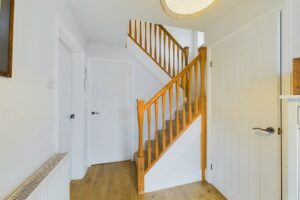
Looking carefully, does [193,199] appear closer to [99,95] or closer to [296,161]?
[296,161]

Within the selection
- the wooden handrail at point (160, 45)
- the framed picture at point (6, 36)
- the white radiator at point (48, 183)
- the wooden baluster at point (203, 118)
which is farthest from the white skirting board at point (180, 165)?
the framed picture at point (6, 36)

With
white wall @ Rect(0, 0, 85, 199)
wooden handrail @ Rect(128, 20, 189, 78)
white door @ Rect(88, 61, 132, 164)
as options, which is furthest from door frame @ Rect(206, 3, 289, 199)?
white wall @ Rect(0, 0, 85, 199)

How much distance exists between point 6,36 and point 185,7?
98cm

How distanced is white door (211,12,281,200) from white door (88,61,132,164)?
1.58 m

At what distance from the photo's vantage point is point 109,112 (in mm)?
2734

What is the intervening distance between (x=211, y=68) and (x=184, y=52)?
143cm

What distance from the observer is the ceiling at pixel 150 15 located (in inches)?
58.7

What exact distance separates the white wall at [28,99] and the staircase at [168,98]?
1010mm

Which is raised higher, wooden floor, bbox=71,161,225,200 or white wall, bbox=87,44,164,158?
white wall, bbox=87,44,164,158

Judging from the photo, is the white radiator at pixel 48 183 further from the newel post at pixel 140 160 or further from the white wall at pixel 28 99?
the newel post at pixel 140 160

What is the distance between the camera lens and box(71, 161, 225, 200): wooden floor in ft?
5.92

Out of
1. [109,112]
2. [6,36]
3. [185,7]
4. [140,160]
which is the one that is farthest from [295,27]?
[109,112]

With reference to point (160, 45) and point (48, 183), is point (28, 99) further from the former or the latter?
point (160, 45)

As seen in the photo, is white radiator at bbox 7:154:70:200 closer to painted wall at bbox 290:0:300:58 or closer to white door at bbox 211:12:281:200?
white door at bbox 211:12:281:200
